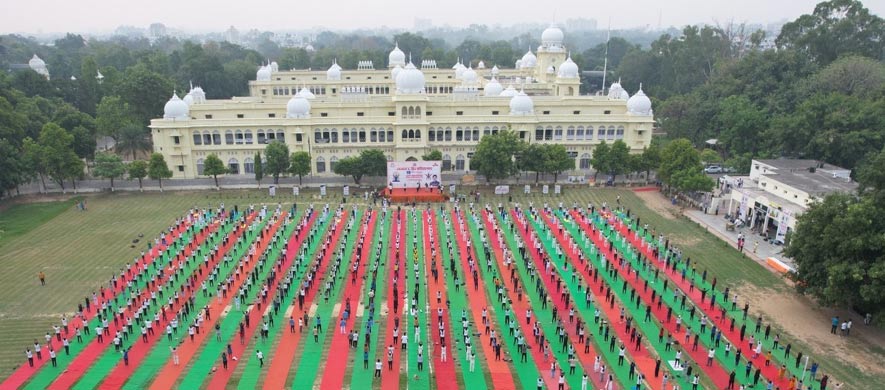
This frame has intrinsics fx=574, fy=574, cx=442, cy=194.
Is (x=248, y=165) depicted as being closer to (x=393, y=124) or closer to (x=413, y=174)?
(x=393, y=124)

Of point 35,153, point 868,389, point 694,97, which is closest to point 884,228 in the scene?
point 868,389

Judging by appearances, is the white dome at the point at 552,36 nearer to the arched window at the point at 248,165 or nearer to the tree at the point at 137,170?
the arched window at the point at 248,165

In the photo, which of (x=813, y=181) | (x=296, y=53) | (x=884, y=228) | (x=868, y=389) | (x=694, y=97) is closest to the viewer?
(x=868, y=389)

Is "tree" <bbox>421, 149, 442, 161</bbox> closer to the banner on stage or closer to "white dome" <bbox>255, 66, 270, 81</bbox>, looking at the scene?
the banner on stage

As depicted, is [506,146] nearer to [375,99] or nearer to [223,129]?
[375,99]

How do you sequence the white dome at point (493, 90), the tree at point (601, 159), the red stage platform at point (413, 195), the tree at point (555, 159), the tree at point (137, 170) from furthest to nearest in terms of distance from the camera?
1. the white dome at point (493, 90)
2. the tree at point (601, 159)
3. the tree at point (555, 159)
4. the tree at point (137, 170)
5. the red stage platform at point (413, 195)

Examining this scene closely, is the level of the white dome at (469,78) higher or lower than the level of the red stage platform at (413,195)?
higher

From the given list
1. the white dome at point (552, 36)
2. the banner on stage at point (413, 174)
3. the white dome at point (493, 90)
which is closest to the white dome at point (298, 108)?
the banner on stage at point (413, 174)
